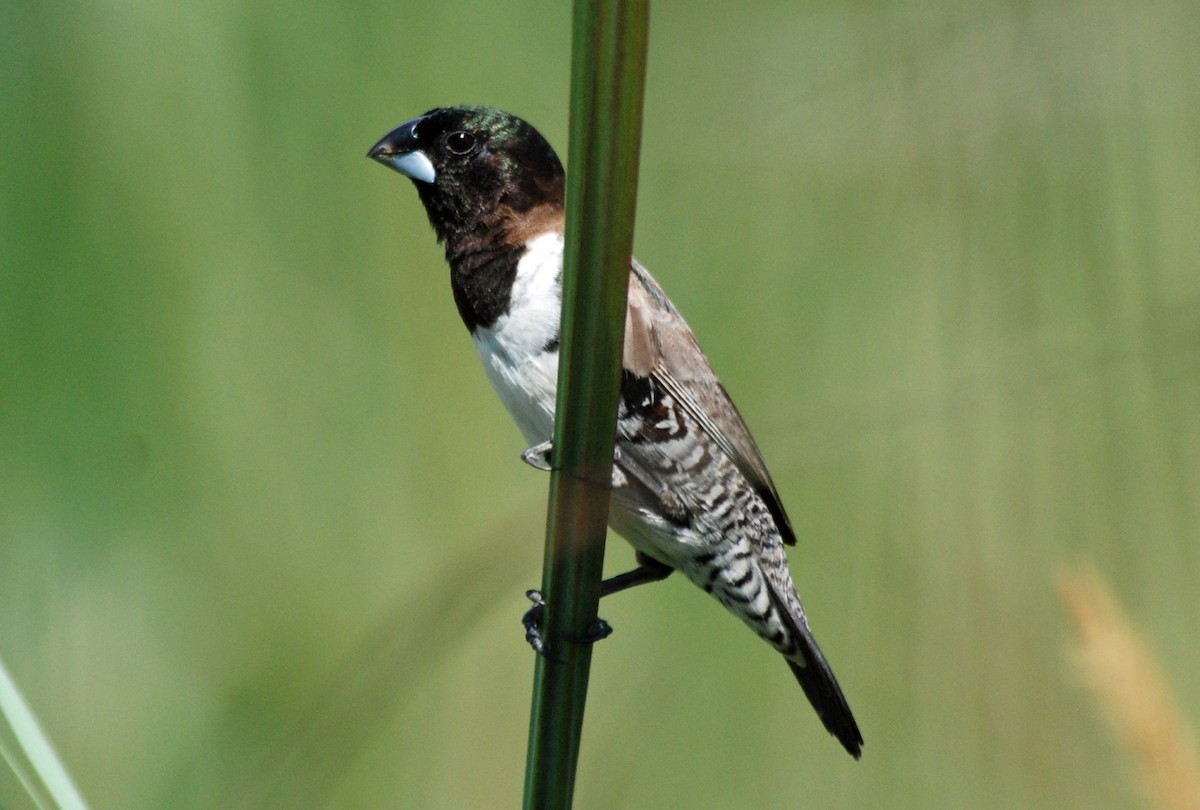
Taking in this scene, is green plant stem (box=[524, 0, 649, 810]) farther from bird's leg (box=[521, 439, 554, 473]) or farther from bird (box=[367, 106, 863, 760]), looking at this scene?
bird (box=[367, 106, 863, 760])

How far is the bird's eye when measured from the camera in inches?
96.5

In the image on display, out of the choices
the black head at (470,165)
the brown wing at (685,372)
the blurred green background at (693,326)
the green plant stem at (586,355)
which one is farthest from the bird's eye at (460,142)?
the green plant stem at (586,355)

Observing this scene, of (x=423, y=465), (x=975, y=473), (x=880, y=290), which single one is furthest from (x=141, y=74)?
(x=975, y=473)

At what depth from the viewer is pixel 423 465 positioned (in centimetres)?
262

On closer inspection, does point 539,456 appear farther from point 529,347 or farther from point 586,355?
point 586,355

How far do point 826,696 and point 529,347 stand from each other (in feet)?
3.12

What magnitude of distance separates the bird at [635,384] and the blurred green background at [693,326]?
0.17m

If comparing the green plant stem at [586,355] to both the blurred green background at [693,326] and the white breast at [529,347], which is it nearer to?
the blurred green background at [693,326]

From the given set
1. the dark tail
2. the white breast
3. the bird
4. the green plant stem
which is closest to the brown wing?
the bird

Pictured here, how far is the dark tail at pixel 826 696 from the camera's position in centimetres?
235

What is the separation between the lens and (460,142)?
96.7 inches

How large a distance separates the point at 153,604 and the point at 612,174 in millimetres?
1851

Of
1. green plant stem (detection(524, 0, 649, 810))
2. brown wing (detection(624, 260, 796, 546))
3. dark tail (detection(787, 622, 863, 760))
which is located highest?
green plant stem (detection(524, 0, 649, 810))

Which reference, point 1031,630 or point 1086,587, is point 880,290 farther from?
point 1086,587
